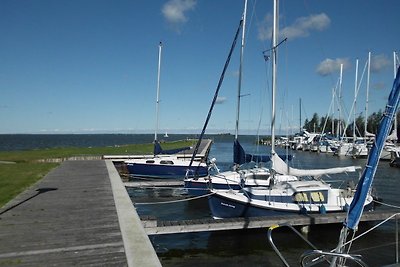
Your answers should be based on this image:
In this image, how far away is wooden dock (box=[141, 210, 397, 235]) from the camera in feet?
40.4

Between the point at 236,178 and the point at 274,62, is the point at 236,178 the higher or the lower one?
the lower one

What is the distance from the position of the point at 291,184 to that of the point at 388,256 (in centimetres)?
476

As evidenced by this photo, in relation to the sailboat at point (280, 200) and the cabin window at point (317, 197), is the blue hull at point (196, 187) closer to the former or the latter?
the sailboat at point (280, 200)

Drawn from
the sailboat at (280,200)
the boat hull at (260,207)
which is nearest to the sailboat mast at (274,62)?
the sailboat at (280,200)

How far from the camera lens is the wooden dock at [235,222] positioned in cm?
1233

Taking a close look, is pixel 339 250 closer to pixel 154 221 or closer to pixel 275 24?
pixel 154 221

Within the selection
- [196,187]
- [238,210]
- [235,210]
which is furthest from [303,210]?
[196,187]

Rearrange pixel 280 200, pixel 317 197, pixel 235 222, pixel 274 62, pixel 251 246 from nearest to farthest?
pixel 235 222 → pixel 251 246 → pixel 280 200 → pixel 317 197 → pixel 274 62

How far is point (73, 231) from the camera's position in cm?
884

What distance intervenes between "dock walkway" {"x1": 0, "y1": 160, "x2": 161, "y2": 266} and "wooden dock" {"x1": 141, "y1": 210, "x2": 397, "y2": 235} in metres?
1.41

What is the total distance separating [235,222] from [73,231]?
6292 mm

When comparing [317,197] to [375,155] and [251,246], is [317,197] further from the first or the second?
[375,155]

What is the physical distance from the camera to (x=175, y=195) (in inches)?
962

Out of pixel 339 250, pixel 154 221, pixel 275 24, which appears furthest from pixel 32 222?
pixel 275 24
